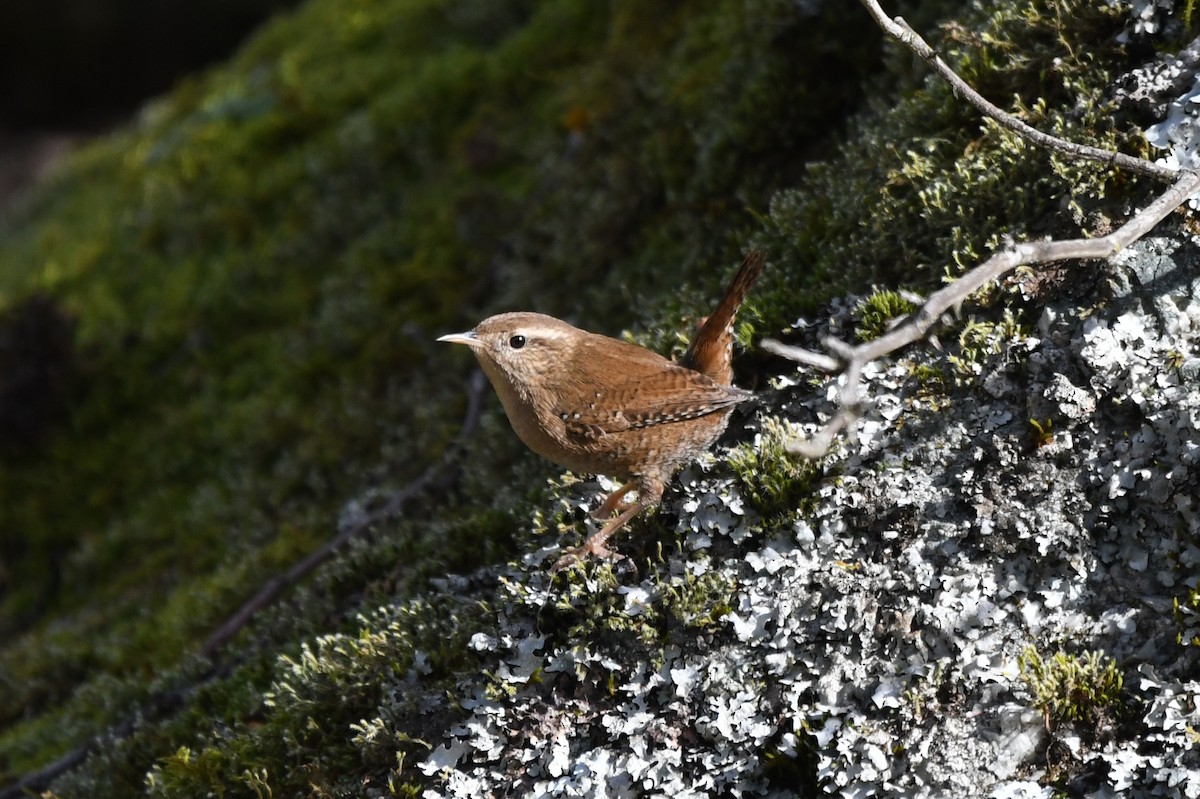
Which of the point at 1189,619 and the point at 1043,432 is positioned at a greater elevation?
the point at 1043,432

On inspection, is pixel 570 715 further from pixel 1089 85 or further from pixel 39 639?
pixel 39 639

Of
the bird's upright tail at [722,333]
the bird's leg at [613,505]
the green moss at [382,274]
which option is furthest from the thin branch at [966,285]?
the bird's leg at [613,505]

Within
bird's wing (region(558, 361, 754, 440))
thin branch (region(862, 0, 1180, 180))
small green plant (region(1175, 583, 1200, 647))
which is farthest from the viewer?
bird's wing (region(558, 361, 754, 440))

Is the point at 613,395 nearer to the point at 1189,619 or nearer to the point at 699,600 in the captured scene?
the point at 699,600

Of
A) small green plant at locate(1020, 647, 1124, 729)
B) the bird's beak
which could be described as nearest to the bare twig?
the bird's beak

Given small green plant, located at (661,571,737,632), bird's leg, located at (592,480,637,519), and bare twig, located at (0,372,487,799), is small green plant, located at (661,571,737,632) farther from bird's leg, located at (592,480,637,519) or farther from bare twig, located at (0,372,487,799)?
bare twig, located at (0,372,487,799)

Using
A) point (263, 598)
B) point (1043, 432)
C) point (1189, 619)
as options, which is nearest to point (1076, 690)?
point (1189, 619)

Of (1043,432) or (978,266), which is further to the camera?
(1043,432)

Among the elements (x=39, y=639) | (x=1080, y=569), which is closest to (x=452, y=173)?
(x=39, y=639)
